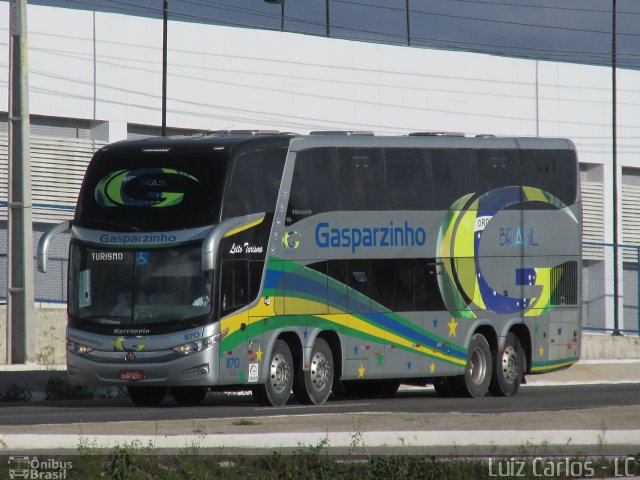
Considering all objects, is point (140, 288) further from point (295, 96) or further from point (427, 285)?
point (295, 96)

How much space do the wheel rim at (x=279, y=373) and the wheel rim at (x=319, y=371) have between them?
1.49 ft

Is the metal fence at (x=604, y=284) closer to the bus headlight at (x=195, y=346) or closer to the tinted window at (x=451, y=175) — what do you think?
the tinted window at (x=451, y=175)

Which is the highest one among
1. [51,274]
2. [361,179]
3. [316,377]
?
[361,179]

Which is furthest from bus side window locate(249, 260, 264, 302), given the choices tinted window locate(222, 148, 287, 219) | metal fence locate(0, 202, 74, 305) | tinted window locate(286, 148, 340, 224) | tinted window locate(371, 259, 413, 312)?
metal fence locate(0, 202, 74, 305)

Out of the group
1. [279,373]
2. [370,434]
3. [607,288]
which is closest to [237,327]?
[279,373]

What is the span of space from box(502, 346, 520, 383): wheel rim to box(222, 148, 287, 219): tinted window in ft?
Result: 20.6

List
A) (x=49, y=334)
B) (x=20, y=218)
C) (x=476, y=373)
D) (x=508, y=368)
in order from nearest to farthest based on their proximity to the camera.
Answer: (x=476, y=373) → (x=20, y=218) → (x=508, y=368) → (x=49, y=334)

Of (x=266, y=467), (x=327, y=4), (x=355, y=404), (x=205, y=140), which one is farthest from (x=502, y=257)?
(x=327, y=4)

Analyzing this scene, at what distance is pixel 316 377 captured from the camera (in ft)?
74.9

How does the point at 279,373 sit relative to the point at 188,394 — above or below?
above

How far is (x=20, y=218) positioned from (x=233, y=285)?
6215mm

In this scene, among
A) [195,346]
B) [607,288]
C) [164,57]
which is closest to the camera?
[195,346]

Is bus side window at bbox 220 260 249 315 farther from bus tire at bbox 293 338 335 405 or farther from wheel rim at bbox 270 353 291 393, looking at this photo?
bus tire at bbox 293 338 335 405
